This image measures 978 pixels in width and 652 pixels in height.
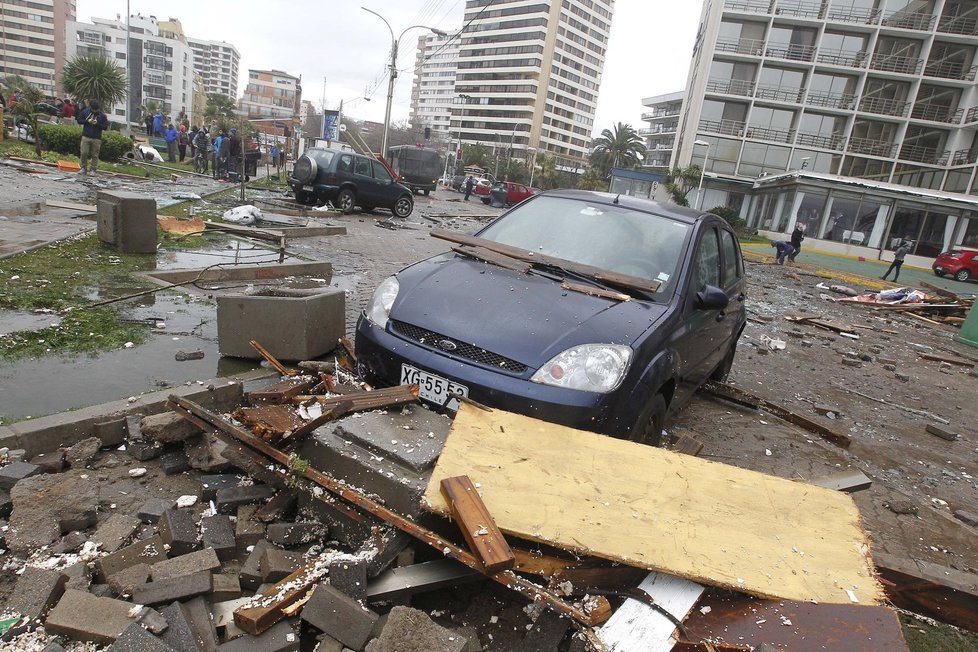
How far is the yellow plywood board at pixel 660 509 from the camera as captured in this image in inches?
86.0

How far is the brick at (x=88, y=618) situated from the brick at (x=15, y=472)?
3.31ft

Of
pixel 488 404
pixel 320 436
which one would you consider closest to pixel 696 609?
pixel 488 404

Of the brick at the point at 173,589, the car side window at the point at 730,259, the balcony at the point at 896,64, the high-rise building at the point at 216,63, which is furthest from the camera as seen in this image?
the high-rise building at the point at 216,63

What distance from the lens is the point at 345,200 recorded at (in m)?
18.0

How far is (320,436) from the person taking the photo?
2.67 meters

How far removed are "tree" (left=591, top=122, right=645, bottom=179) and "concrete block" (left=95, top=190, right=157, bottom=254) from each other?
8827cm

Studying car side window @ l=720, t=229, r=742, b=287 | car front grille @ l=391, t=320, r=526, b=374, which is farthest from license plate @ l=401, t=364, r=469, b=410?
car side window @ l=720, t=229, r=742, b=287

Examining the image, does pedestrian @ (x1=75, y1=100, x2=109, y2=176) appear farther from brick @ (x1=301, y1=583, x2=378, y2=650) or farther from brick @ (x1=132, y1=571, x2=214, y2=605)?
brick @ (x1=301, y1=583, x2=378, y2=650)

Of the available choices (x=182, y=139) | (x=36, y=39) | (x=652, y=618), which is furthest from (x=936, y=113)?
(x=36, y=39)

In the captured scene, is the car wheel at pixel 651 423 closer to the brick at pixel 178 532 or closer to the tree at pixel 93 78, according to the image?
the brick at pixel 178 532

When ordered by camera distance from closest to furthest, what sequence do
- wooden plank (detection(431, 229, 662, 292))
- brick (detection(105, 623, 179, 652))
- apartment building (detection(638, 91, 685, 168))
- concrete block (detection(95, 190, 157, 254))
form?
brick (detection(105, 623, 179, 652)) → wooden plank (detection(431, 229, 662, 292)) → concrete block (detection(95, 190, 157, 254)) → apartment building (detection(638, 91, 685, 168))

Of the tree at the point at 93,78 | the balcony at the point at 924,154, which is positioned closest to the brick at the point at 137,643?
the tree at the point at 93,78

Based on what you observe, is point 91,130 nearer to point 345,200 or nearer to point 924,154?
point 345,200

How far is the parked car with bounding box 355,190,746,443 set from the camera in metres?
2.96
